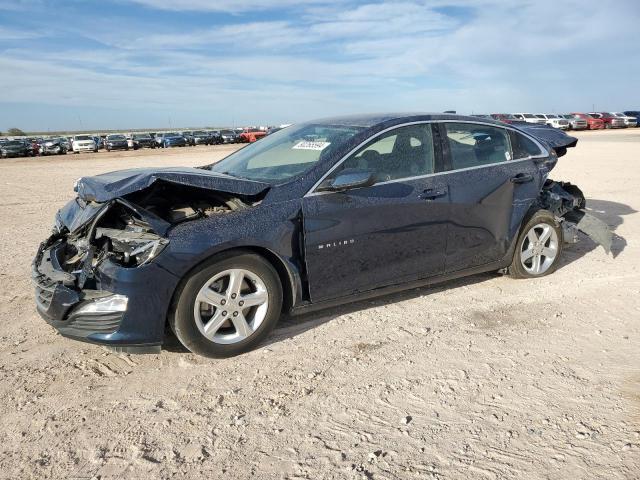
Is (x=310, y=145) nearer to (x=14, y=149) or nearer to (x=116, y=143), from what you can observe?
(x=14, y=149)

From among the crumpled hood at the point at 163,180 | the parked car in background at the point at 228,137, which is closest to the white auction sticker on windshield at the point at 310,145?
the crumpled hood at the point at 163,180

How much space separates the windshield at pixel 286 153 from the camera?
418 cm

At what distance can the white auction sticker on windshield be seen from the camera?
4.28 m

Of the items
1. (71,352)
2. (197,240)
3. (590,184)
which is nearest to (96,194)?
(197,240)

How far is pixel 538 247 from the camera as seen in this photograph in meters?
5.29

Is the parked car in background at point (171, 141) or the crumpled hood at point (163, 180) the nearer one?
the crumpled hood at point (163, 180)

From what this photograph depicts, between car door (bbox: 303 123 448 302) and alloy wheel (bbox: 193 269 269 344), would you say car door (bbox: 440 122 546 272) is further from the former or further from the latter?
alloy wheel (bbox: 193 269 269 344)

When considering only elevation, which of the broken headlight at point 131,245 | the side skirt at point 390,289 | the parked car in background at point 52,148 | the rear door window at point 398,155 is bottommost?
the side skirt at point 390,289

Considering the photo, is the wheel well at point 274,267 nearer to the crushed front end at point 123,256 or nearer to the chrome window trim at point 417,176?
the crushed front end at point 123,256

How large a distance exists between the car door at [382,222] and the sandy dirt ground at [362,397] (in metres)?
0.41

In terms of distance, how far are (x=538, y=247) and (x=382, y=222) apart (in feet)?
6.72

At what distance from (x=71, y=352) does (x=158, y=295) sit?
101 cm

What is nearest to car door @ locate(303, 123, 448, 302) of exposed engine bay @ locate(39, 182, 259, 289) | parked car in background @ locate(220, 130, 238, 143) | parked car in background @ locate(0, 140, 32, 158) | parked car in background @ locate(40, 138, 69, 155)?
exposed engine bay @ locate(39, 182, 259, 289)

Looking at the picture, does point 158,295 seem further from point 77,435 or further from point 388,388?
point 388,388
